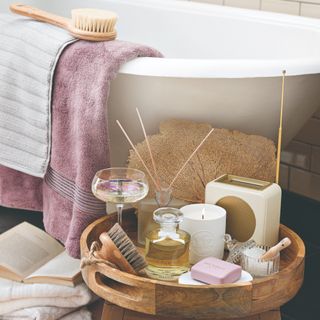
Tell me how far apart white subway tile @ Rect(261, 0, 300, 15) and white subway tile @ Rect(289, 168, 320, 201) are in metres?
0.61

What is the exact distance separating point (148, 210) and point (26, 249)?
1.73 ft

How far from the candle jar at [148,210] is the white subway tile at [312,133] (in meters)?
1.10

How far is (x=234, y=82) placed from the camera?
197cm

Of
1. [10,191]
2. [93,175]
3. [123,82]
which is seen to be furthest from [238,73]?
[10,191]

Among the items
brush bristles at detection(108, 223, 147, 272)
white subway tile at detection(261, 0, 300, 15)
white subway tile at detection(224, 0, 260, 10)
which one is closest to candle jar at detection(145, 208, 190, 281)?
brush bristles at detection(108, 223, 147, 272)

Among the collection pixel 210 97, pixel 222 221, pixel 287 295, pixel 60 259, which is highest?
pixel 210 97

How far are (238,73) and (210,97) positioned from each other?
0.14m

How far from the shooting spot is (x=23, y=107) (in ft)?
7.22

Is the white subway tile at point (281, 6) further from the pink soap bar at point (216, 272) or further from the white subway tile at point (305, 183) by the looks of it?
the pink soap bar at point (216, 272)

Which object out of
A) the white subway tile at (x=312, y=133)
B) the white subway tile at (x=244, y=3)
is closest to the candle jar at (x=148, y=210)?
the white subway tile at (x=312, y=133)

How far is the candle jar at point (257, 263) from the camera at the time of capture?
1630 mm

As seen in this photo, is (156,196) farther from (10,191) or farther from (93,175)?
(10,191)

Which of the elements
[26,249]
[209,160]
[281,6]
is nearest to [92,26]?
[209,160]

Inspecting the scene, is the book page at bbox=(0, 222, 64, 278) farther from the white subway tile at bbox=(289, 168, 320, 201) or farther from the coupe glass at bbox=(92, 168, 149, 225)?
the white subway tile at bbox=(289, 168, 320, 201)
